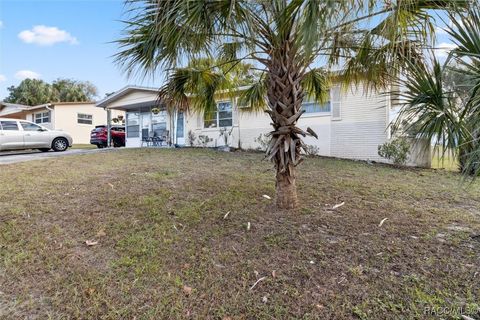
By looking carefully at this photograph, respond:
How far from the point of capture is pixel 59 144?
15.3 metres

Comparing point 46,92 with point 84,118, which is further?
point 46,92

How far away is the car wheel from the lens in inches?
596

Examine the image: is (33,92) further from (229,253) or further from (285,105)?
(229,253)

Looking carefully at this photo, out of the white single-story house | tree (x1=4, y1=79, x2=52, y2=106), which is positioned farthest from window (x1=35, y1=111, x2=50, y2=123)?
tree (x1=4, y1=79, x2=52, y2=106)

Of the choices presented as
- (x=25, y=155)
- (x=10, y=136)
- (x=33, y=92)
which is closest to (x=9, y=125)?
(x=10, y=136)

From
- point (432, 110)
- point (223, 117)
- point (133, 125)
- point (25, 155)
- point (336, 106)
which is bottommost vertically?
point (25, 155)

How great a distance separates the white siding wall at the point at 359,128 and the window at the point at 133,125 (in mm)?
12853

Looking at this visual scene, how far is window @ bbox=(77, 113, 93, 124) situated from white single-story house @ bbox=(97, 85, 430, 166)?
8.51 metres

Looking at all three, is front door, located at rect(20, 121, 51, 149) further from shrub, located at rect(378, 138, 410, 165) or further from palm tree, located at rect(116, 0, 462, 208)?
shrub, located at rect(378, 138, 410, 165)

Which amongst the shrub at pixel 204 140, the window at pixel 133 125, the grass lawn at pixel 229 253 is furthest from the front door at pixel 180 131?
the grass lawn at pixel 229 253

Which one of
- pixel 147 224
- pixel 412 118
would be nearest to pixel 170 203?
pixel 147 224

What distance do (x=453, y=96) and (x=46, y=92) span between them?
43.0m

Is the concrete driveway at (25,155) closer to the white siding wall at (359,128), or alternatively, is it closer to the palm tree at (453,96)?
the white siding wall at (359,128)

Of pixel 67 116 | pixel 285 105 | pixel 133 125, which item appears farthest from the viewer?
pixel 67 116
